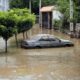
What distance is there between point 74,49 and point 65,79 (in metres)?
13.9

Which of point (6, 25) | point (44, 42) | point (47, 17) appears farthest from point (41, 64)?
point (47, 17)

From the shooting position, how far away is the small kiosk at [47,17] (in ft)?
203

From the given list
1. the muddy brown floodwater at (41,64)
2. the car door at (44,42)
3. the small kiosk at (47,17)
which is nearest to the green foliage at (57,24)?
the small kiosk at (47,17)

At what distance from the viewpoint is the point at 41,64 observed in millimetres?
24484

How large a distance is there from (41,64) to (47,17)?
41.6 metres

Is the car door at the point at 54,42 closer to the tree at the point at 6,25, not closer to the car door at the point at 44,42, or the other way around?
the car door at the point at 44,42

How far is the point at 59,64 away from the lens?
24.5 m

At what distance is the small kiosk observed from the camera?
203 ft

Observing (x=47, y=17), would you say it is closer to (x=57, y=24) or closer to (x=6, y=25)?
(x=57, y=24)

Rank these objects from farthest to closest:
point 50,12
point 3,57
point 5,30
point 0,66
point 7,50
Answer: point 50,12
point 7,50
point 5,30
point 3,57
point 0,66

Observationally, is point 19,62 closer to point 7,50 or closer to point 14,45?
point 7,50

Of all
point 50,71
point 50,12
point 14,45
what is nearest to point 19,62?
point 50,71

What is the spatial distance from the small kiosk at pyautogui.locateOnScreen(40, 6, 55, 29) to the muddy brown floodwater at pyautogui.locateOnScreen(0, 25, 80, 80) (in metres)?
28.0

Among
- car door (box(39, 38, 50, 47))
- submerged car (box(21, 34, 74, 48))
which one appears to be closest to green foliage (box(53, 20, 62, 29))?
submerged car (box(21, 34, 74, 48))
